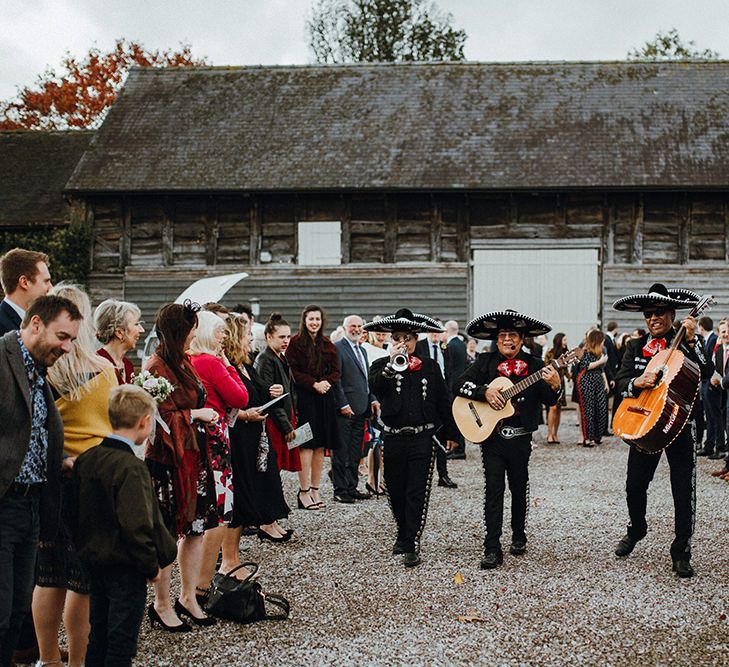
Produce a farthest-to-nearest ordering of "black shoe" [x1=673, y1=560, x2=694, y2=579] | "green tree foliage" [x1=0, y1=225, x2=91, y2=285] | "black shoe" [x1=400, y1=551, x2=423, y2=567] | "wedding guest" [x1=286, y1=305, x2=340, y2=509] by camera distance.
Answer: "green tree foliage" [x1=0, y1=225, x2=91, y2=285], "wedding guest" [x1=286, y1=305, x2=340, y2=509], "black shoe" [x1=400, y1=551, x2=423, y2=567], "black shoe" [x1=673, y1=560, x2=694, y2=579]

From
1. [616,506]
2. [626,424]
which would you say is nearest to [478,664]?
[626,424]

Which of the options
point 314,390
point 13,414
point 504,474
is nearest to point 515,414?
point 504,474

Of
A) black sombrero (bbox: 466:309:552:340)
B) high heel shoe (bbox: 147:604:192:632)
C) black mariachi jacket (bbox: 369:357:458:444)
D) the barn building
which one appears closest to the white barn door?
the barn building

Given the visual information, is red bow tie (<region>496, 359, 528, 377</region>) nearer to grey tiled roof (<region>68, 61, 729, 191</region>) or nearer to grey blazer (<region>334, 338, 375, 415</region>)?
grey blazer (<region>334, 338, 375, 415</region>)

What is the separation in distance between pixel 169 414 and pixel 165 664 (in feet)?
4.48

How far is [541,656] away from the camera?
4734 mm

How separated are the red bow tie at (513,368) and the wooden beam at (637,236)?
1609 cm

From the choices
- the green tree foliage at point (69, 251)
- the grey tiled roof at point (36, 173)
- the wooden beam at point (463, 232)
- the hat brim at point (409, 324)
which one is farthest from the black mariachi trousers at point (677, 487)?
the grey tiled roof at point (36, 173)

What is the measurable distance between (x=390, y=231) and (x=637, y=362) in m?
16.0

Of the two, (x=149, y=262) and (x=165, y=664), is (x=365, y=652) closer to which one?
(x=165, y=664)

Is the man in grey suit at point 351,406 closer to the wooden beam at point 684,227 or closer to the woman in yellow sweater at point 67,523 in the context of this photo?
the woman in yellow sweater at point 67,523

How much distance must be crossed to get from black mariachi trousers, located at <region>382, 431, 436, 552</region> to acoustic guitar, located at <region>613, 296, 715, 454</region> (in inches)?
61.9

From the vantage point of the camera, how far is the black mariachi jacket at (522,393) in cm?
704

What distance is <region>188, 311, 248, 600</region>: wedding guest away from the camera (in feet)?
18.1
